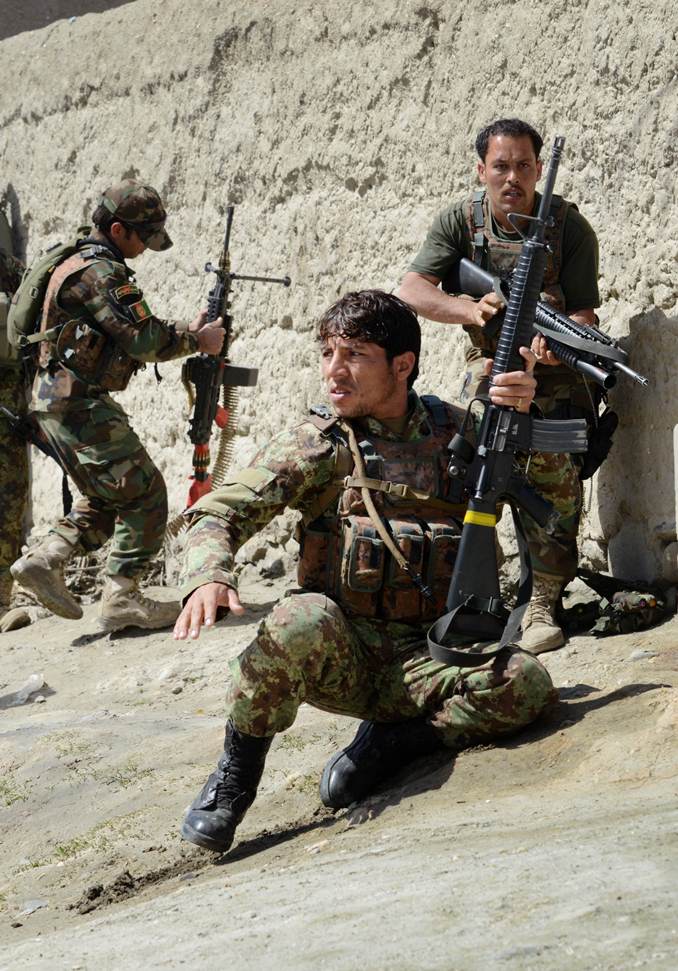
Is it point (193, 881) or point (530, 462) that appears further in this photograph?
point (530, 462)

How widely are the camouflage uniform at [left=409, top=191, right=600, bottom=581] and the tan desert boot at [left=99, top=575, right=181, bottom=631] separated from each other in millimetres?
2285

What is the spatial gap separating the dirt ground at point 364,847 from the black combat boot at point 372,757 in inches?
2.2

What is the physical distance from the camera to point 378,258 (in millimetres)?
6160

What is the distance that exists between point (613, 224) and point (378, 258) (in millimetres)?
1525

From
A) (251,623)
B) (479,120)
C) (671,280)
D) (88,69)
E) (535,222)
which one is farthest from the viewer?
(88,69)

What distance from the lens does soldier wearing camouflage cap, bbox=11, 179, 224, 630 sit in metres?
5.98

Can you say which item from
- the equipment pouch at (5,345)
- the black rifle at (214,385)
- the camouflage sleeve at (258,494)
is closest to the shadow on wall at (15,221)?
the equipment pouch at (5,345)

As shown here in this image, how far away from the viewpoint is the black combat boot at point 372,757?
11.2ft

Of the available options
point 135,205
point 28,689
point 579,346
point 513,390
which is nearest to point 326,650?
point 513,390

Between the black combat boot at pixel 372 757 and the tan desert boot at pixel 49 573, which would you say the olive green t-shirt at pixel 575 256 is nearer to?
the black combat boot at pixel 372 757

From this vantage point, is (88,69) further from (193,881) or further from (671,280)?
(193,881)

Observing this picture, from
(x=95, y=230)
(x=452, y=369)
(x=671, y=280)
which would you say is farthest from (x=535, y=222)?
(x=95, y=230)

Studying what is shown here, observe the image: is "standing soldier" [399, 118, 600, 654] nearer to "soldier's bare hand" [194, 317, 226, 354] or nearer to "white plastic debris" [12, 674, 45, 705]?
"soldier's bare hand" [194, 317, 226, 354]

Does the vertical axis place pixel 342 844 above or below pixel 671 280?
below
